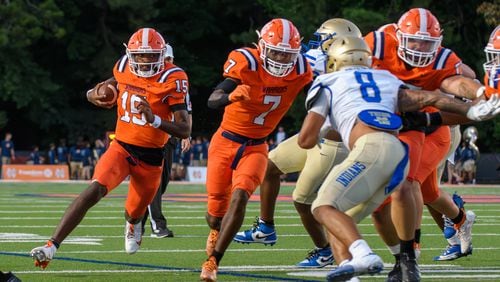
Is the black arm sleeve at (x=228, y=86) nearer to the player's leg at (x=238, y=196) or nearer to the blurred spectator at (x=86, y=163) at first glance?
the player's leg at (x=238, y=196)

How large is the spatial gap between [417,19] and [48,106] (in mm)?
26161

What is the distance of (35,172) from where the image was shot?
2706cm

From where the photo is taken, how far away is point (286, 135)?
3309cm

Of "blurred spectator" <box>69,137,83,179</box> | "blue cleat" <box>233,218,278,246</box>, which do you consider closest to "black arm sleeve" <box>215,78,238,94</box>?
"blue cleat" <box>233,218,278,246</box>

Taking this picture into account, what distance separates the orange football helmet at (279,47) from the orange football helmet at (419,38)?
682 mm

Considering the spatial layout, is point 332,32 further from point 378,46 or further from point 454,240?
point 454,240

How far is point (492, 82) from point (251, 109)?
5.35 feet

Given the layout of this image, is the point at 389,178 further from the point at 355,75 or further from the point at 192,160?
the point at 192,160

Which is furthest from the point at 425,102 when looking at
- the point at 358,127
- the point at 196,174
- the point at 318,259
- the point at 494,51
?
the point at 196,174

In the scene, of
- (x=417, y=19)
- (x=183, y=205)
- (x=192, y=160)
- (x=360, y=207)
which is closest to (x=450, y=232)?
(x=417, y=19)

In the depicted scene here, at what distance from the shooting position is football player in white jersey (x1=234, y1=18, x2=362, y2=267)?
25.7ft

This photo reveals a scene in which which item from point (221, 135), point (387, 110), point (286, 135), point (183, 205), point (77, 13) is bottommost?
point (286, 135)

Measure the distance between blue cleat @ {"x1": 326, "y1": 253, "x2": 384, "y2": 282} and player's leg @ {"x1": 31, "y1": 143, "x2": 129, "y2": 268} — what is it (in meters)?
2.13

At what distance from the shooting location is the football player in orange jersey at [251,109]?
7.38 metres
